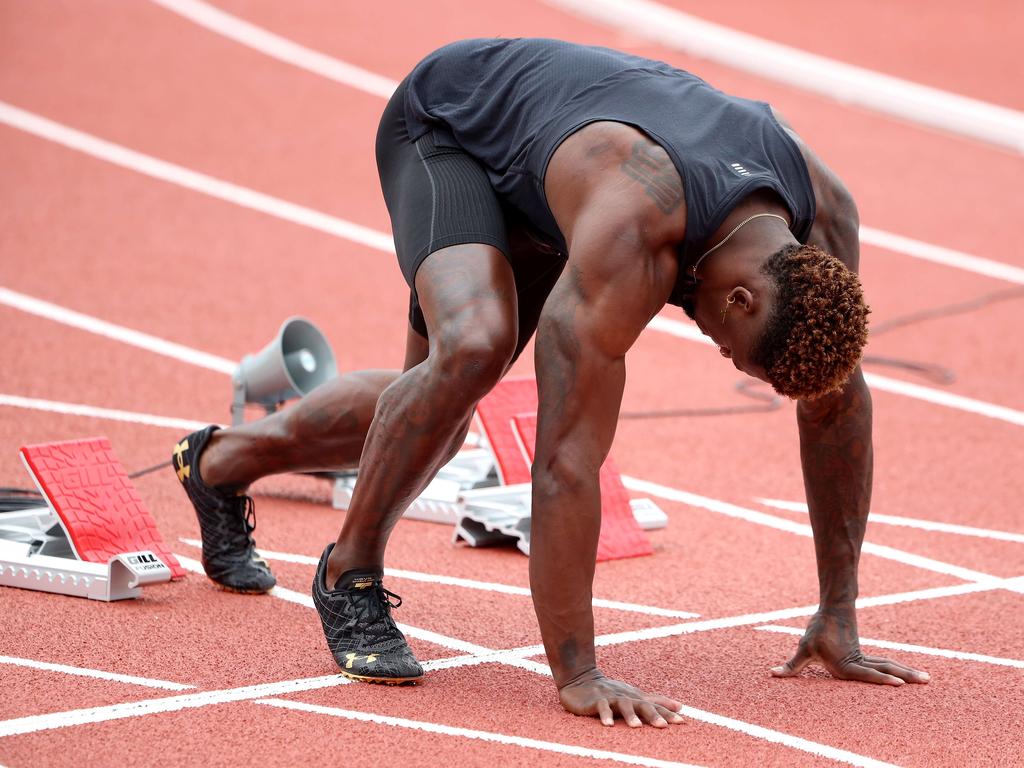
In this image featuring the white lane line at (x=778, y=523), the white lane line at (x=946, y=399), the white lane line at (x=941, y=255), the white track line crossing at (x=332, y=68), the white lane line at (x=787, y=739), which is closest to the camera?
the white lane line at (x=787, y=739)

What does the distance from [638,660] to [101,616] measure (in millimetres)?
1534

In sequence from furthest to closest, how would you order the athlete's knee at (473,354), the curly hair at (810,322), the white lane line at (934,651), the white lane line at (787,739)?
the white lane line at (934,651)
the athlete's knee at (473,354)
the white lane line at (787,739)
the curly hair at (810,322)

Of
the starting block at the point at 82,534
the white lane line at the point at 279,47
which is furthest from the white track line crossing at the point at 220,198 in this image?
the starting block at the point at 82,534

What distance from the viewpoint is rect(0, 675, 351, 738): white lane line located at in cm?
326

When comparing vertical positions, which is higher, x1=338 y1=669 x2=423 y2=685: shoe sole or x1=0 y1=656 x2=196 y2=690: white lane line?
x1=338 y1=669 x2=423 y2=685: shoe sole

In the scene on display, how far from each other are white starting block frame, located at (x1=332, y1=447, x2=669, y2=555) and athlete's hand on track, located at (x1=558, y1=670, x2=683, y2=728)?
61.5 inches

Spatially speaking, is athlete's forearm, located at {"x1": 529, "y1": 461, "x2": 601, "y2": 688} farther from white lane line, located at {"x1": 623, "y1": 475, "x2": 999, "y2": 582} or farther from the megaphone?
the megaphone

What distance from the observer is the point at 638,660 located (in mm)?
3994

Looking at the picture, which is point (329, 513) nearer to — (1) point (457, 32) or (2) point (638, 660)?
(2) point (638, 660)

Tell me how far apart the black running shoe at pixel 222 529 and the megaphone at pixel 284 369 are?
1.08 m

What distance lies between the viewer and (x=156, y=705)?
3434 mm

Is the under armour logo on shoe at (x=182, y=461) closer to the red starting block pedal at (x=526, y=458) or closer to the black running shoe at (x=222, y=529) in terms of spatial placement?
the black running shoe at (x=222, y=529)

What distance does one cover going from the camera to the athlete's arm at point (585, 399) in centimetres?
321

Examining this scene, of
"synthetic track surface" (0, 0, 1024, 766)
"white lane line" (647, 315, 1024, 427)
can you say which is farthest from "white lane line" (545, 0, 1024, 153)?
"white lane line" (647, 315, 1024, 427)
